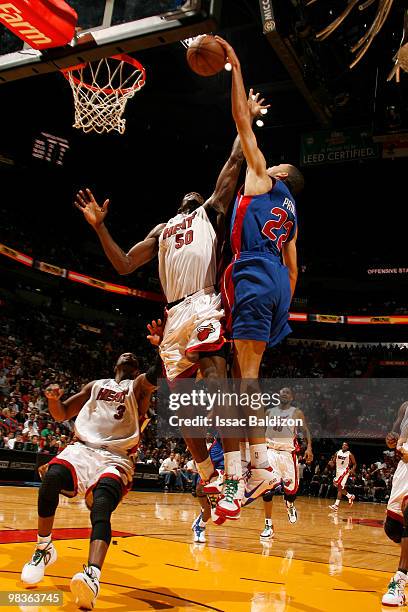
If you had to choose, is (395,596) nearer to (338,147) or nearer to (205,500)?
(205,500)

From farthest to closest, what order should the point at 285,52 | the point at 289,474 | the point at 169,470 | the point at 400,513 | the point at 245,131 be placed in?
the point at 169,470 → the point at 285,52 → the point at 289,474 → the point at 400,513 → the point at 245,131

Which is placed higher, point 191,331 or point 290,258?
point 290,258

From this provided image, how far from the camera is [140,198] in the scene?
2477cm

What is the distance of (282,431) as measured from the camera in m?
8.75

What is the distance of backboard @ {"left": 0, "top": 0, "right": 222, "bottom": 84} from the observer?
514 cm

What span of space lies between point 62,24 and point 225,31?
11698 millimetres

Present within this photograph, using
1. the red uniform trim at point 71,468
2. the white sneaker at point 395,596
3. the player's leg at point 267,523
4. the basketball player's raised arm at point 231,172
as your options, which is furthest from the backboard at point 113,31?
the player's leg at point 267,523

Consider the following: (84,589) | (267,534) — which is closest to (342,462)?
(267,534)

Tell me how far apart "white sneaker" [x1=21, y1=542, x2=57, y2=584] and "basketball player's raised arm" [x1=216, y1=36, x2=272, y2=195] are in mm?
2704

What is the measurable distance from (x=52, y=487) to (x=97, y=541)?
0.59 metres

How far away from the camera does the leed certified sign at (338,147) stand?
1524 centimetres

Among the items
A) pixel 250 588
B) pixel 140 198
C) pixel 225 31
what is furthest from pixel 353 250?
pixel 250 588

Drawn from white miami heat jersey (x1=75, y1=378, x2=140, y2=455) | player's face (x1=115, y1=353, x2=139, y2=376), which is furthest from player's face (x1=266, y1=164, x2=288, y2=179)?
white miami heat jersey (x1=75, y1=378, x2=140, y2=455)

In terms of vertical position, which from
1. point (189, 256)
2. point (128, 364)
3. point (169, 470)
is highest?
point (189, 256)
